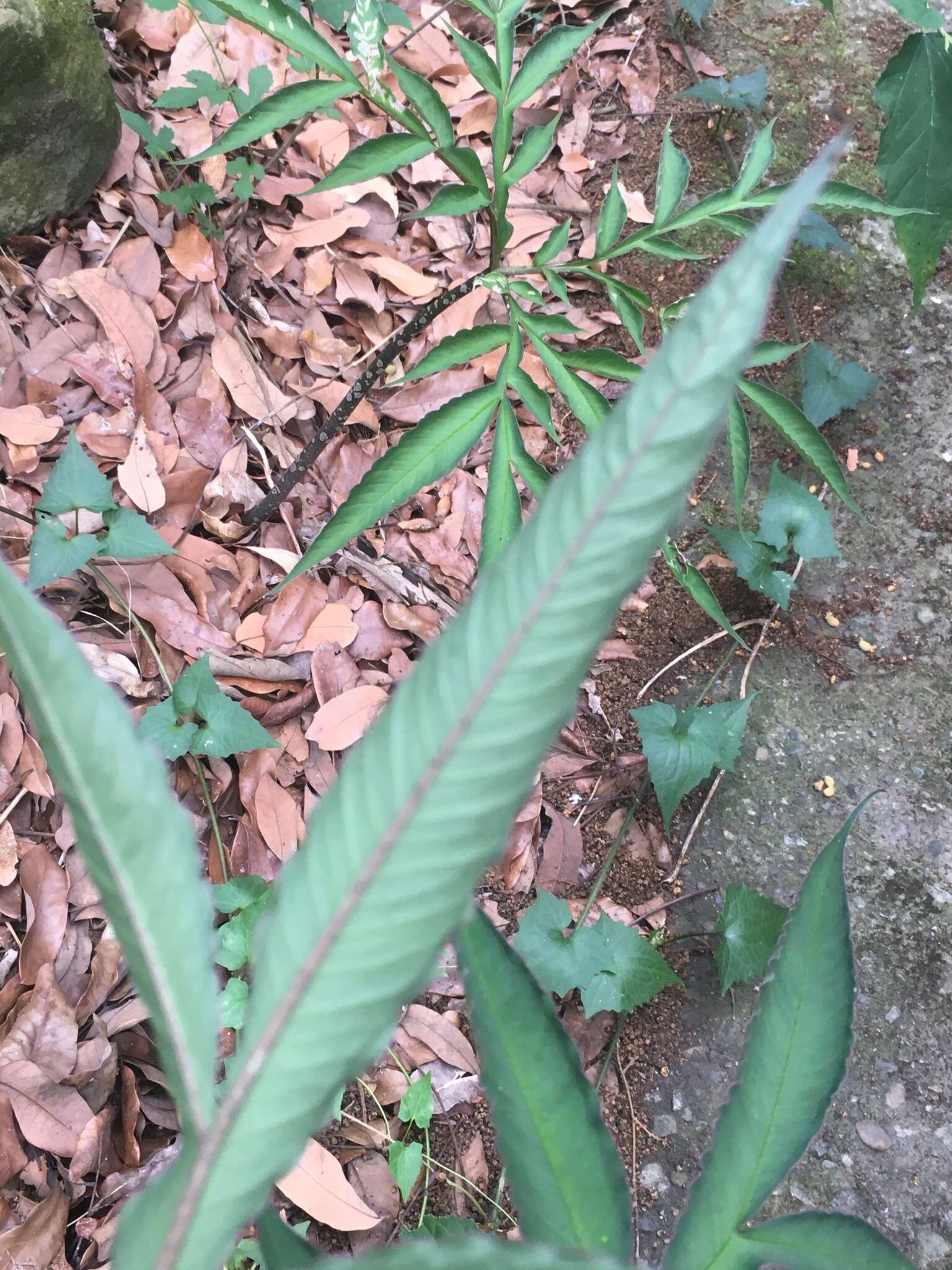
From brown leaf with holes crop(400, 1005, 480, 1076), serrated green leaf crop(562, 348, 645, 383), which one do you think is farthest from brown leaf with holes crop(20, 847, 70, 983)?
serrated green leaf crop(562, 348, 645, 383)

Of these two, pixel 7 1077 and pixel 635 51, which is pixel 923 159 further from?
pixel 7 1077

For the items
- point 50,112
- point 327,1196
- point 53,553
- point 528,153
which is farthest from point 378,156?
point 327,1196

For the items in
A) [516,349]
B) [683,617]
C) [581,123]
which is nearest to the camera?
[516,349]

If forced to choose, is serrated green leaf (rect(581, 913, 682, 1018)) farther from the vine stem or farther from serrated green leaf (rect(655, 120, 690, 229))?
serrated green leaf (rect(655, 120, 690, 229))

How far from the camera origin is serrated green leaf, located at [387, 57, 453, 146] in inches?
37.3

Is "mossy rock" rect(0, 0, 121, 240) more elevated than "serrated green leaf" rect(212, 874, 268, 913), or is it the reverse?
"mossy rock" rect(0, 0, 121, 240)

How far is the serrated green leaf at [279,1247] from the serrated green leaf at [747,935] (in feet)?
3.14

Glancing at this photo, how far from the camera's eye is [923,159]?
132 cm

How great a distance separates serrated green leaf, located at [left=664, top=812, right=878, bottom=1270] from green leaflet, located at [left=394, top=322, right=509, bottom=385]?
0.73 meters

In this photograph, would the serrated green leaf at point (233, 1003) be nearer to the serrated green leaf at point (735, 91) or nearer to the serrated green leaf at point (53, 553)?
the serrated green leaf at point (53, 553)

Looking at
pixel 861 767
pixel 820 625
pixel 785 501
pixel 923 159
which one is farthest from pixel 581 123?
pixel 861 767

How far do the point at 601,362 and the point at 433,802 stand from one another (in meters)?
0.92

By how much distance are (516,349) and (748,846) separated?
927 mm

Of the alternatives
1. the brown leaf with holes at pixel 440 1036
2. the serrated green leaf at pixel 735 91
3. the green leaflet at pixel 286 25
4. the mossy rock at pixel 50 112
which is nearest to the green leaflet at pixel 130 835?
the green leaflet at pixel 286 25
